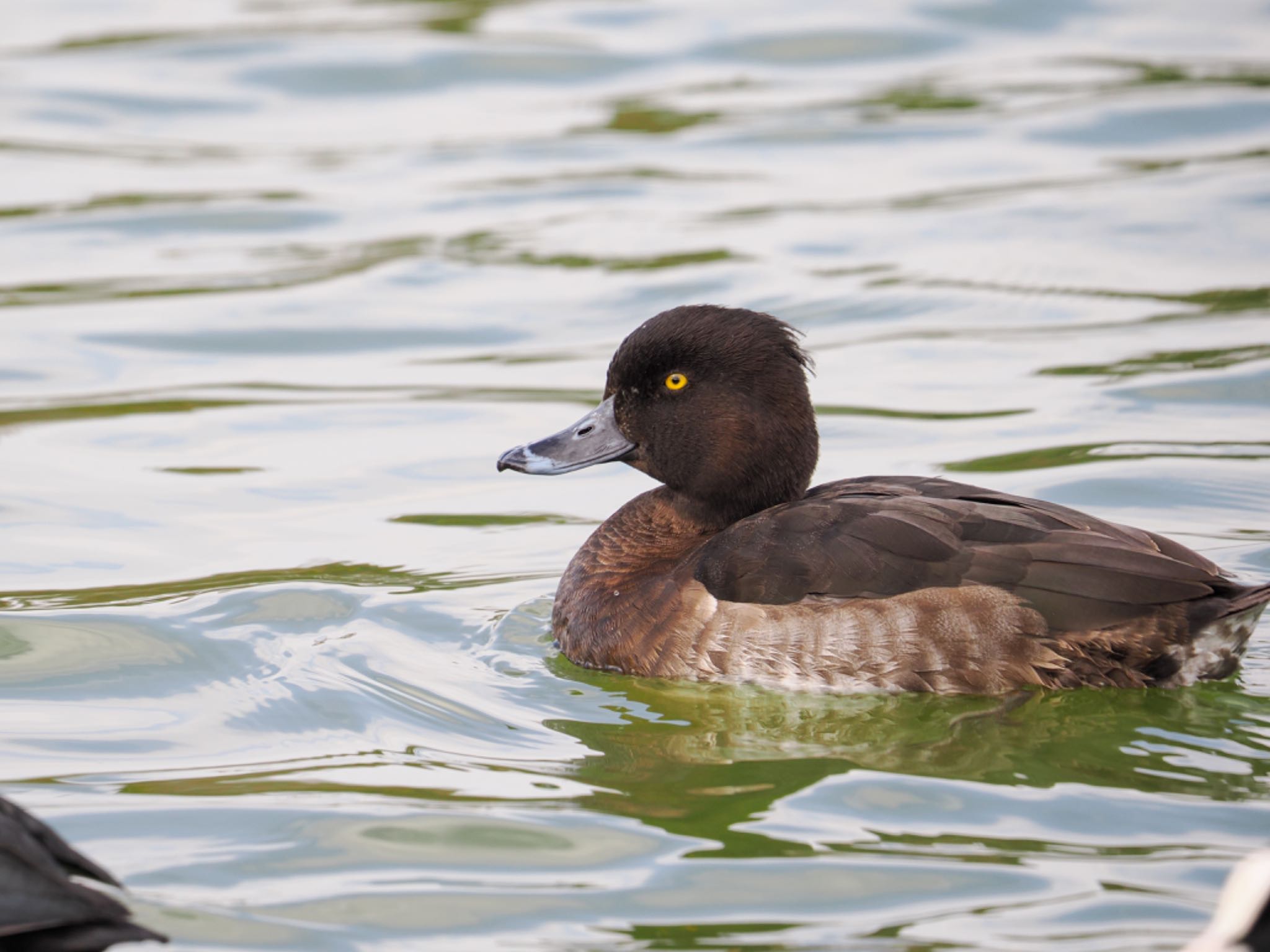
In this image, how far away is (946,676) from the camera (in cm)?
551

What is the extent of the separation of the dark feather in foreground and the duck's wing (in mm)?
2464

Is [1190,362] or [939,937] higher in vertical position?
[1190,362]

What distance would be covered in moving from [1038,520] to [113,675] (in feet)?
10.0

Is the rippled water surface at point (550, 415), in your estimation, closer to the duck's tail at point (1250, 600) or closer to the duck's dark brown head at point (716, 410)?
the duck's tail at point (1250, 600)

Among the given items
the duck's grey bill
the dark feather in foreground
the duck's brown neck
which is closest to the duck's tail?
the duck's brown neck

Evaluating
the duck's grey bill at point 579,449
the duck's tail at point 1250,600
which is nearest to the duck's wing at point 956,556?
the duck's tail at point 1250,600

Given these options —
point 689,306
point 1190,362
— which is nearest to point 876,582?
point 689,306

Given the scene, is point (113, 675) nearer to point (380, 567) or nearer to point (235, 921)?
point (380, 567)

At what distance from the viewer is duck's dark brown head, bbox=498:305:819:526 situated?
20.0 feet

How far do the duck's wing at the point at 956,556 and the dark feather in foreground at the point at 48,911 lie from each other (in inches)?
97.0

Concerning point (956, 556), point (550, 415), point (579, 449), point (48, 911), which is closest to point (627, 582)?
point (579, 449)

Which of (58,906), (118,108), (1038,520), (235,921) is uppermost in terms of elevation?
(118,108)

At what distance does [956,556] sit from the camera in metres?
5.51

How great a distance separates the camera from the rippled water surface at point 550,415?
4.62 meters
